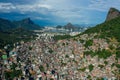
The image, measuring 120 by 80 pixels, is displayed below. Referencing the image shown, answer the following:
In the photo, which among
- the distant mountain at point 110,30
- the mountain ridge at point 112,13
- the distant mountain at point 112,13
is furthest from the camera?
the mountain ridge at point 112,13

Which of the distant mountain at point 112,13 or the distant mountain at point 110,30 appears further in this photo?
the distant mountain at point 112,13

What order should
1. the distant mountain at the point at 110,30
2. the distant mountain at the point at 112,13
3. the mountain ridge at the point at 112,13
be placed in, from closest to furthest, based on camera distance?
the distant mountain at the point at 110,30 → the distant mountain at the point at 112,13 → the mountain ridge at the point at 112,13

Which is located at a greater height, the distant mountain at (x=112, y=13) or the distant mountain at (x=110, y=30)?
the distant mountain at (x=112, y=13)

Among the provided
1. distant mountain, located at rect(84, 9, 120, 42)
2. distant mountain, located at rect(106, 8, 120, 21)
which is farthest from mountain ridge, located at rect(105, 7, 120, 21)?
distant mountain, located at rect(84, 9, 120, 42)

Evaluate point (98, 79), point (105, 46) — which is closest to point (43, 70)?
point (98, 79)

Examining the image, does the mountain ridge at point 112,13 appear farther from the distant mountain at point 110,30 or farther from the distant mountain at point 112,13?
the distant mountain at point 110,30

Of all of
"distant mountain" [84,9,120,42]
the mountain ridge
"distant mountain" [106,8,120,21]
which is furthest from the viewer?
the mountain ridge

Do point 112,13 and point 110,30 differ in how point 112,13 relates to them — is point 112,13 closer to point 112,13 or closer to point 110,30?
point 112,13

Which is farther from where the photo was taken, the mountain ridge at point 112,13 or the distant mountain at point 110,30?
the mountain ridge at point 112,13

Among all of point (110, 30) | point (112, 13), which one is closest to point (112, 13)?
point (112, 13)

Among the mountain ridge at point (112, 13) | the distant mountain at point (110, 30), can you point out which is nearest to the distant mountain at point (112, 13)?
the mountain ridge at point (112, 13)

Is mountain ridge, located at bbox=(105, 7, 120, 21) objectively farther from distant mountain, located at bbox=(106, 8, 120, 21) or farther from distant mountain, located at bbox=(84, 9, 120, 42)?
distant mountain, located at bbox=(84, 9, 120, 42)
